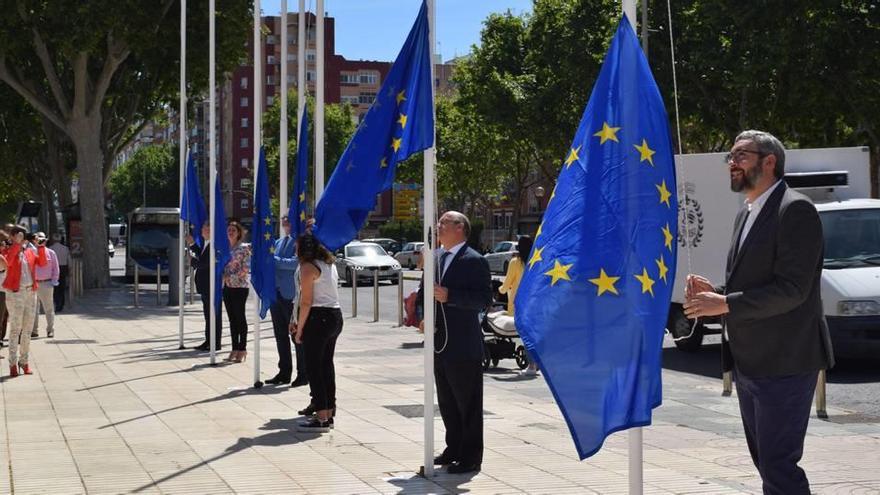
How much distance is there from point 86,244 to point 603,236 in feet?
125

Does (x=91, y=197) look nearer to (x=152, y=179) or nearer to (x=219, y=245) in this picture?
(x=219, y=245)

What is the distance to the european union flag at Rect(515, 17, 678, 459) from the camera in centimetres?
522

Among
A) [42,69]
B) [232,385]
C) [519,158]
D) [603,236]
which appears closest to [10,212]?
[519,158]

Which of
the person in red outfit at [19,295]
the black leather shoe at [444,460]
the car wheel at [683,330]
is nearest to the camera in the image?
the black leather shoe at [444,460]

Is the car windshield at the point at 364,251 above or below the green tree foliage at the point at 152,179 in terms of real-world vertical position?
below

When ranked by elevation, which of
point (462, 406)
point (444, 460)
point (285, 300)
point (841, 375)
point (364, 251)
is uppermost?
point (364, 251)

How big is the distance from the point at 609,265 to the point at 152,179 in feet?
428

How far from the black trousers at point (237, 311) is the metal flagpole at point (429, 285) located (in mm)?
8306

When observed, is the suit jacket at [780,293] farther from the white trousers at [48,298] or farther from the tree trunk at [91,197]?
the tree trunk at [91,197]

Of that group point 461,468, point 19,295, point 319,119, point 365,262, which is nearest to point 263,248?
point 319,119

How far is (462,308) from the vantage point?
28.8 feet

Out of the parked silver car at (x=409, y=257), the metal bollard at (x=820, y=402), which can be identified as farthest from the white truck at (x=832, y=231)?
the parked silver car at (x=409, y=257)

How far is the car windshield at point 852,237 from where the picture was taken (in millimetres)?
15531

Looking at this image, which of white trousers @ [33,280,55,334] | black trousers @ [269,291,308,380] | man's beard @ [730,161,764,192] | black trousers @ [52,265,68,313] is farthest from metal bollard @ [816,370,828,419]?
black trousers @ [52,265,68,313]
